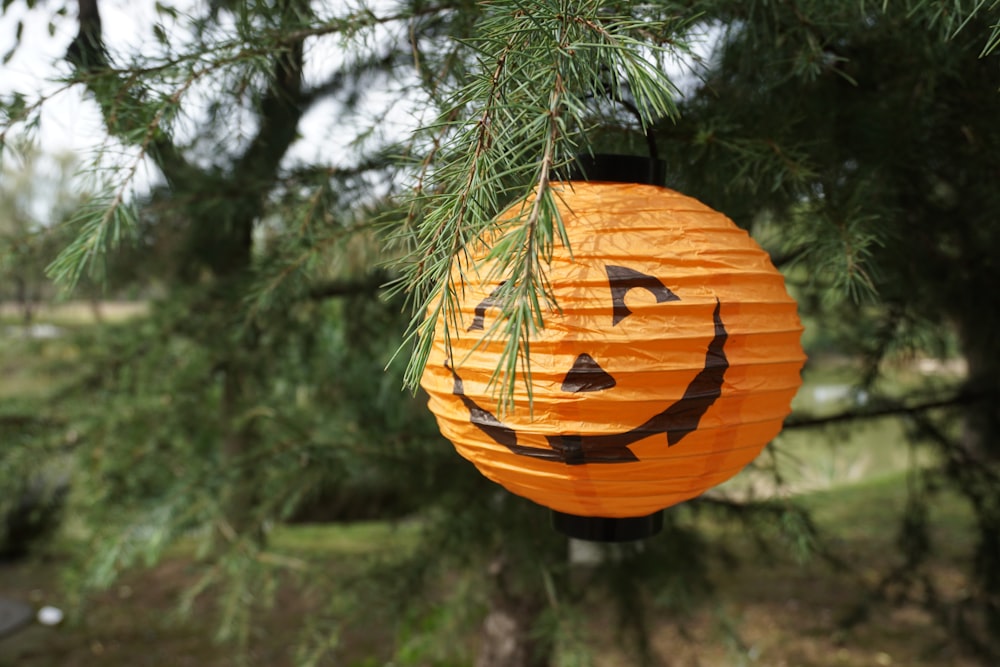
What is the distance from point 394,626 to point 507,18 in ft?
4.67

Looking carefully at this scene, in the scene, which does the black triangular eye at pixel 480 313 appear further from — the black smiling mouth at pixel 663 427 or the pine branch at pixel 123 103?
the pine branch at pixel 123 103

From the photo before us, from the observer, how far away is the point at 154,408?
5.49 feet

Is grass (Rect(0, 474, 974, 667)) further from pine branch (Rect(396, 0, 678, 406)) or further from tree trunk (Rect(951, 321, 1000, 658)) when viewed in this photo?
pine branch (Rect(396, 0, 678, 406))

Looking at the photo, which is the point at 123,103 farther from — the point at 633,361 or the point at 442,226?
the point at 633,361

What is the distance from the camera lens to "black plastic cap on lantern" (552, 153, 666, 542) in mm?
722

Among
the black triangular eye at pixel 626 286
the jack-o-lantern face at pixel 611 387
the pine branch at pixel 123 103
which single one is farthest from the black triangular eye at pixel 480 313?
the pine branch at pixel 123 103

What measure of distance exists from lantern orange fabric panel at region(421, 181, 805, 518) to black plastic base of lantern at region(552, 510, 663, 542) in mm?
87

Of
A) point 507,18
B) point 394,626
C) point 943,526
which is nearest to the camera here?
point 507,18

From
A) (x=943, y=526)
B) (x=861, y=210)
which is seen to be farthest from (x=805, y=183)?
(x=943, y=526)

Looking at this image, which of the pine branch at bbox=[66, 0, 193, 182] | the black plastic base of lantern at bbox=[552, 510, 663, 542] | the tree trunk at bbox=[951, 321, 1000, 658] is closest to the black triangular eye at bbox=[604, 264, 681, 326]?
the black plastic base of lantern at bbox=[552, 510, 663, 542]

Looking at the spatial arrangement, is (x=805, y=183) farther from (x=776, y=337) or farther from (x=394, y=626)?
(x=394, y=626)

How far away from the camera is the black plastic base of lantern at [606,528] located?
2.65ft

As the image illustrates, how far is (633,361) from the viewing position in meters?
0.60

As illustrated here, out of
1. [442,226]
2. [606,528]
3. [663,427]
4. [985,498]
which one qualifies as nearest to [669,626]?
[985,498]
